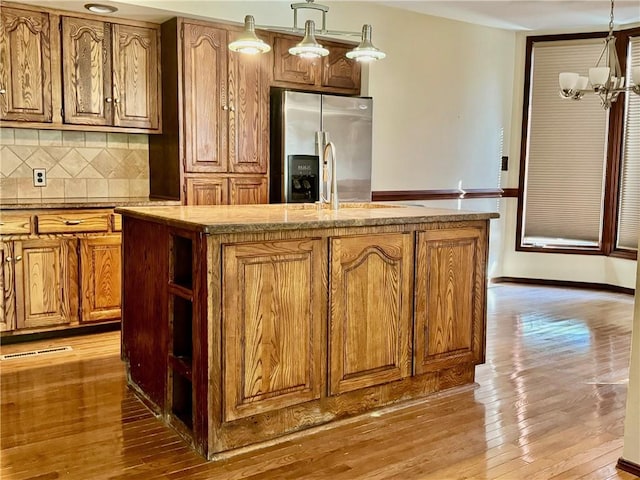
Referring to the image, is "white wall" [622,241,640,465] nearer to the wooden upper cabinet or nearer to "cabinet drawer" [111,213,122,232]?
"cabinet drawer" [111,213,122,232]

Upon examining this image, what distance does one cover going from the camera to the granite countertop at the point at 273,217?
7.85ft

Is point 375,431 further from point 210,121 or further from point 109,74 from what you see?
point 109,74

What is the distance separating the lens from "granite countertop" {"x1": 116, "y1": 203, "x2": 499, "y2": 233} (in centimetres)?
239

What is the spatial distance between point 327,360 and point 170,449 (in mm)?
742

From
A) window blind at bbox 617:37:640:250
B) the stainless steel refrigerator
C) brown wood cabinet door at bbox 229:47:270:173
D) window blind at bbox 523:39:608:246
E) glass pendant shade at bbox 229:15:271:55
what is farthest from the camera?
window blind at bbox 523:39:608:246

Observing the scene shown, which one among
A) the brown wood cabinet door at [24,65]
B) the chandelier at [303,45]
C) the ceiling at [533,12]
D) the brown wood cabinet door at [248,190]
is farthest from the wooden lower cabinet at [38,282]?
the ceiling at [533,12]

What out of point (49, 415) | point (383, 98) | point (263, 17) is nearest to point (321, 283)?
point (49, 415)

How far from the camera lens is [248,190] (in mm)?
4820

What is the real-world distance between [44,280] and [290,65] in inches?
95.5

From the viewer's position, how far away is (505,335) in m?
4.33

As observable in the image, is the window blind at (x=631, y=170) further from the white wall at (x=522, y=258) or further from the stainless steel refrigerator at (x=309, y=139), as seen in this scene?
the stainless steel refrigerator at (x=309, y=139)

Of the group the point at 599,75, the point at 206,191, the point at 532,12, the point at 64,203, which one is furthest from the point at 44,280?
the point at 532,12

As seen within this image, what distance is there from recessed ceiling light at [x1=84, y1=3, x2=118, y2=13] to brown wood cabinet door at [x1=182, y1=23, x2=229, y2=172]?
19.5 inches

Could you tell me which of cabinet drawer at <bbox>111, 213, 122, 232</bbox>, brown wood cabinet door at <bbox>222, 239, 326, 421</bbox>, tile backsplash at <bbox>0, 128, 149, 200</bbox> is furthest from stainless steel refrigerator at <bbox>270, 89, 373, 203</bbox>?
brown wood cabinet door at <bbox>222, 239, 326, 421</bbox>
